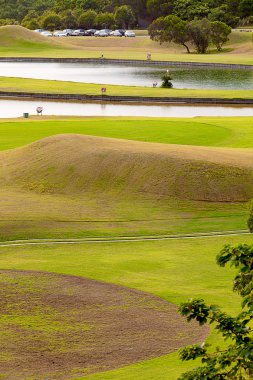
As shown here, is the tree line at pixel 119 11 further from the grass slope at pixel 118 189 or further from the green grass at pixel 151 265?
the green grass at pixel 151 265

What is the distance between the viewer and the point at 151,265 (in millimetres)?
24312

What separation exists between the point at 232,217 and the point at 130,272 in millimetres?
7330

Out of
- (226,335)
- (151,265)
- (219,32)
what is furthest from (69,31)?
(226,335)

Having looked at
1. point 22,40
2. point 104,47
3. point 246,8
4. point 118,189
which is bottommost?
point 104,47

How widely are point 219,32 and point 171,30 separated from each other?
21.5 ft

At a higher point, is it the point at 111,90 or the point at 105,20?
the point at 111,90

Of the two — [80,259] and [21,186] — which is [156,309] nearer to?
[80,259]

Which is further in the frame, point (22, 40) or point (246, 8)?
point (246, 8)

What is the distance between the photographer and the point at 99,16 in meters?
145

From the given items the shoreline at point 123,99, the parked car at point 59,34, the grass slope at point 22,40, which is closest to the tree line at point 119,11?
the parked car at point 59,34

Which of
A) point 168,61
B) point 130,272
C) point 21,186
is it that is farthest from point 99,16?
point 130,272

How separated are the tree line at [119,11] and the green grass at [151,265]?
321ft

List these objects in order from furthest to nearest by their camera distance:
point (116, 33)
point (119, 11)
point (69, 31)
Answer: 1. point (119, 11)
2. point (69, 31)
3. point (116, 33)

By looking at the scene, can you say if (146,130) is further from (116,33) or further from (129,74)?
(116,33)
